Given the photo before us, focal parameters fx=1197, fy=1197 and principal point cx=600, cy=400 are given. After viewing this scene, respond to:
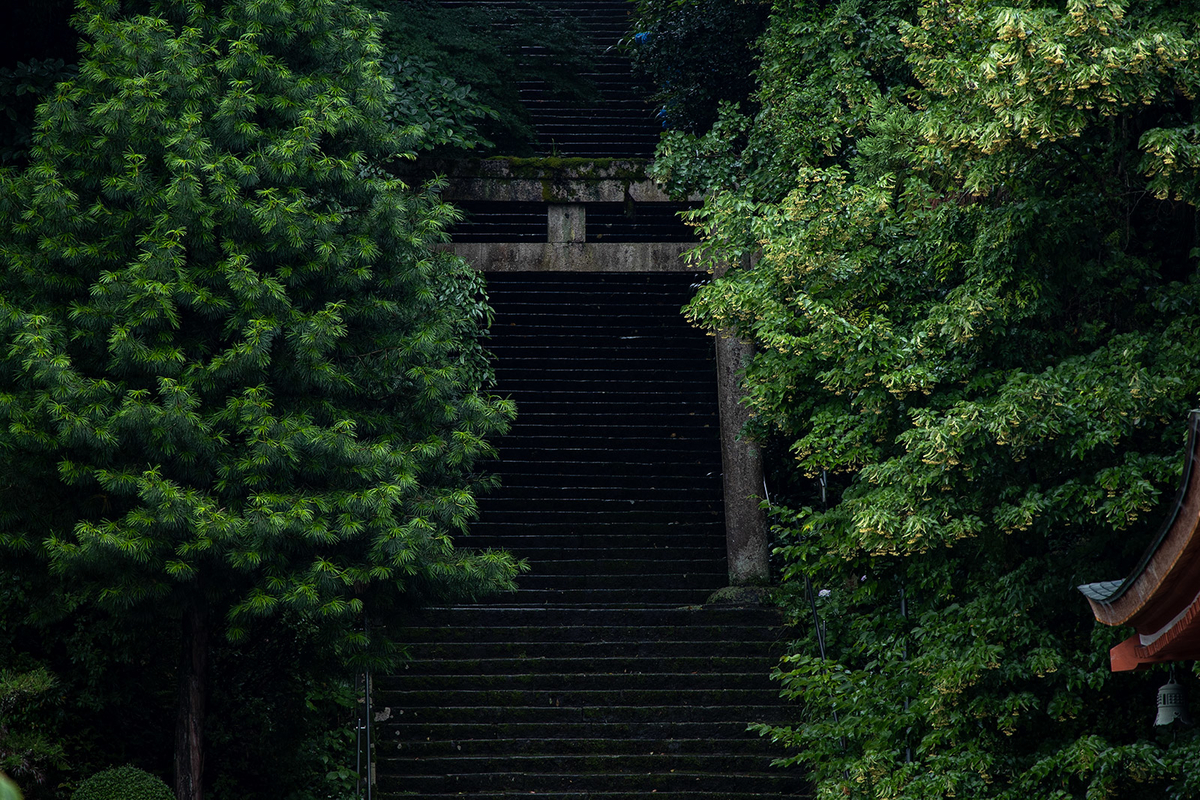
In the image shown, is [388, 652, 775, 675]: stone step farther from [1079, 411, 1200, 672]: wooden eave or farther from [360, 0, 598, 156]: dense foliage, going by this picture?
[1079, 411, 1200, 672]: wooden eave

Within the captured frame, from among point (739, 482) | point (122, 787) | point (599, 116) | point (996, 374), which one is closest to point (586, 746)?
point (739, 482)

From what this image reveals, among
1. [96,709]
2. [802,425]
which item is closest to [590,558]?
[802,425]

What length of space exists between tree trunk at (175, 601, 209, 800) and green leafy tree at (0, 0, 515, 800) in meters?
0.02

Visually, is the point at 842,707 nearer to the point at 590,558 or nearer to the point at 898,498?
the point at 898,498

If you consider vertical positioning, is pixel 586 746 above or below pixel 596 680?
below

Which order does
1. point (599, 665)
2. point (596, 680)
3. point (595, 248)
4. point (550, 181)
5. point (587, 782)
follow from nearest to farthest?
point (587, 782) → point (596, 680) → point (599, 665) → point (550, 181) → point (595, 248)

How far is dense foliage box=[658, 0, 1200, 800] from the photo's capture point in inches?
244

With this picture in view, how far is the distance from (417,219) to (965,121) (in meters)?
3.60

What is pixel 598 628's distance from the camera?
36.1 ft

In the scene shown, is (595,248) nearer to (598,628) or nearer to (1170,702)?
(598,628)

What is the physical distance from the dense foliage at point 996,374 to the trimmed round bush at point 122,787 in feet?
13.4

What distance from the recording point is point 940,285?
7.84 meters

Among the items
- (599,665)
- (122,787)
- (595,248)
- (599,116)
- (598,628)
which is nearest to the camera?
(122,787)

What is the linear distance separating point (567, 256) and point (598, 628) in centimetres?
375
